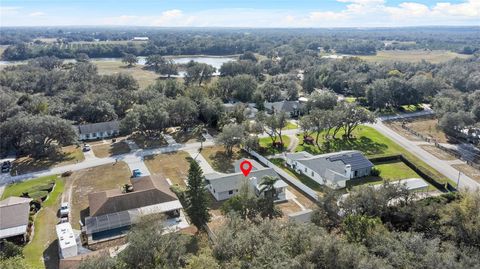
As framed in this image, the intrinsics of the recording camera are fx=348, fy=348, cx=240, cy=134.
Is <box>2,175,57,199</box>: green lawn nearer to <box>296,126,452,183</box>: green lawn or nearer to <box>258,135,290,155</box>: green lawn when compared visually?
<box>258,135,290,155</box>: green lawn

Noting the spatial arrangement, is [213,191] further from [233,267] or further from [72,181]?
[233,267]

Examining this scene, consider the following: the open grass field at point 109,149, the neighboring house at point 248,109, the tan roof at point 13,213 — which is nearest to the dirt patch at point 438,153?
the neighboring house at point 248,109

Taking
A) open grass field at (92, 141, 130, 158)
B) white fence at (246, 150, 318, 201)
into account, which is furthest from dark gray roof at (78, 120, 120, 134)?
white fence at (246, 150, 318, 201)

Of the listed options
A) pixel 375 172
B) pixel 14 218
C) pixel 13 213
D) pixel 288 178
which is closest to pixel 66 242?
pixel 14 218

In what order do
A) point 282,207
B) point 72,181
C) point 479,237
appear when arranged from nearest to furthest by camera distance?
point 479,237 → point 282,207 → point 72,181

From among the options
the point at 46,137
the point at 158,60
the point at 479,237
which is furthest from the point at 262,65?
the point at 479,237
